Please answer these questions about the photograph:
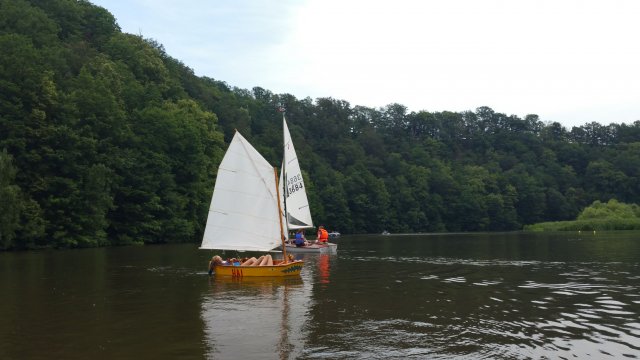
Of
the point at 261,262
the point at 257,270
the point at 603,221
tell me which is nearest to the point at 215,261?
the point at 257,270

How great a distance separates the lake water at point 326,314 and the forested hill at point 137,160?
105 ft

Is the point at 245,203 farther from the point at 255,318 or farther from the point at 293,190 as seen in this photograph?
the point at 293,190

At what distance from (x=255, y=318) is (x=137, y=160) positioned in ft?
225

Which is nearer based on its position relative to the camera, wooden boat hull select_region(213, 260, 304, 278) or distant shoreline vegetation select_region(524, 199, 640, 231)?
wooden boat hull select_region(213, 260, 304, 278)

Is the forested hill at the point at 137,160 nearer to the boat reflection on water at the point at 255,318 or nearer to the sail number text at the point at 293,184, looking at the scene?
the sail number text at the point at 293,184

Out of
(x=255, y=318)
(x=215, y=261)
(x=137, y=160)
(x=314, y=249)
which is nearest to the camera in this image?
(x=255, y=318)

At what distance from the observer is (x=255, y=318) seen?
20.6 meters

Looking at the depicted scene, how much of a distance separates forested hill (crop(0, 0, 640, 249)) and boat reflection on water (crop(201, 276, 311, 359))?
38097 mm

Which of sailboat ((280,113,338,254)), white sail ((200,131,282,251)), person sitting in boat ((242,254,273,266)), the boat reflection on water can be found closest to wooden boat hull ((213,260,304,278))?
person sitting in boat ((242,254,273,266))

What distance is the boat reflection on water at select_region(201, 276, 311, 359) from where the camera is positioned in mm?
15953

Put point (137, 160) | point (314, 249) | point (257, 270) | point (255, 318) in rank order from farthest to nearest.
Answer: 1. point (137, 160)
2. point (314, 249)
3. point (257, 270)
4. point (255, 318)

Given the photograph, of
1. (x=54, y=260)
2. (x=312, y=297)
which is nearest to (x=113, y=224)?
(x=54, y=260)

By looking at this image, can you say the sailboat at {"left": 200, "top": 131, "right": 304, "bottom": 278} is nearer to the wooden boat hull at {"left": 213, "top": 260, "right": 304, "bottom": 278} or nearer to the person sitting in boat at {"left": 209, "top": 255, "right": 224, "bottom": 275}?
the wooden boat hull at {"left": 213, "top": 260, "right": 304, "bottom": 278}

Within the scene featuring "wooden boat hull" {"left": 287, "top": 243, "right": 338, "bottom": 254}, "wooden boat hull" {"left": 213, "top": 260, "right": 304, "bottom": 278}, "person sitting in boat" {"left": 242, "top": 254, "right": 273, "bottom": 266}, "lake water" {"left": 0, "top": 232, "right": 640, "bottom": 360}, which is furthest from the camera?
"wooden boat hull" {"left": 287, "top": 243, "right": 338, "bottom": 254}
